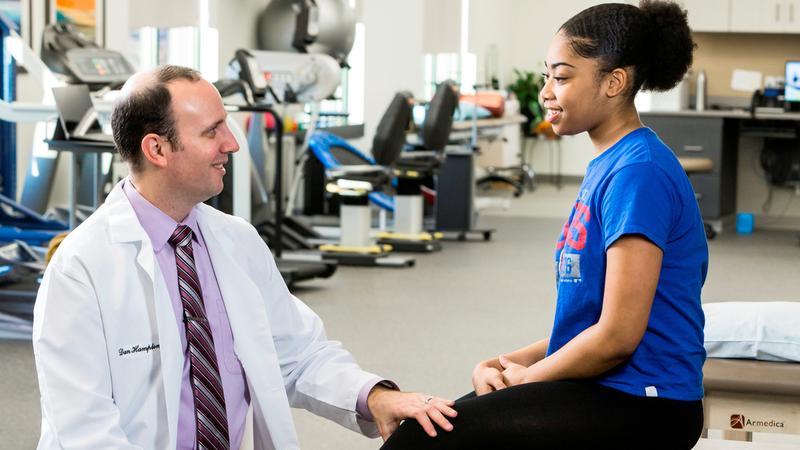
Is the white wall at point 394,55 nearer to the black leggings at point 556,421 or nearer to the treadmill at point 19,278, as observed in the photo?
the treadmill at point 19,278

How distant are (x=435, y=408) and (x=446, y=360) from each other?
9.28 ft

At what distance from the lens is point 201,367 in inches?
69.7

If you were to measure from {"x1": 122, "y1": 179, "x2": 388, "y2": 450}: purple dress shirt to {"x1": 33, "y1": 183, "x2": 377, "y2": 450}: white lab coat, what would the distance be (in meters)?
0.02

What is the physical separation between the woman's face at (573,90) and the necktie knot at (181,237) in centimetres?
59

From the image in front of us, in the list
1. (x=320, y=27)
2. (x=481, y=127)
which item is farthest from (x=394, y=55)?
(x=320, y=27)

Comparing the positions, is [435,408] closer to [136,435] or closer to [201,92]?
[136,435]

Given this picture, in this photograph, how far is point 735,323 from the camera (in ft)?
8.34

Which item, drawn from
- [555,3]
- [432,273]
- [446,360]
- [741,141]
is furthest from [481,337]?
[555,3]

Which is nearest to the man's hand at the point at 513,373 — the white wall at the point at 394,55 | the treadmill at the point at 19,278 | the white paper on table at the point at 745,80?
the treadmill at the point at 19,278

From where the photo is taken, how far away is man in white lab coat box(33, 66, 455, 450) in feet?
5.41

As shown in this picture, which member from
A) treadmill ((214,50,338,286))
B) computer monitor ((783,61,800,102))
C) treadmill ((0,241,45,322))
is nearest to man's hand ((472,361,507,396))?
treadmill ((0,241,45,322))

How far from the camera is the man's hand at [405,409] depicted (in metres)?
1.77

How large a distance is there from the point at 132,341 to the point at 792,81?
842cm

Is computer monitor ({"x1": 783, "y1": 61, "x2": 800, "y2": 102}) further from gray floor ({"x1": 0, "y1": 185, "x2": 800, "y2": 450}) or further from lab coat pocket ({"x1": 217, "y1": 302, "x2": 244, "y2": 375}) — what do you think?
lab coat pocket ({"x1": 217, "y1": 302, "x2": 244, "y2": 375})
